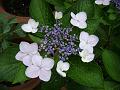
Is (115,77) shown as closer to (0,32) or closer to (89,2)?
(89,2)

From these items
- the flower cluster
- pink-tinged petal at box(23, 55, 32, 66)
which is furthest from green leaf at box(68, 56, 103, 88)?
pink-tinged petal at box(23, 55, 32, 66)

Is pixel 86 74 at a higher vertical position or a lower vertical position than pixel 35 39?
lower

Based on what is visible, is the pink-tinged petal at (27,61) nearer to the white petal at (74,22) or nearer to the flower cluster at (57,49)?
the flower cluster at (57,49)

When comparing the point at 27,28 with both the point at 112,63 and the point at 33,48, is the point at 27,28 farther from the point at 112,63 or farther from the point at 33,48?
the point at 112,63

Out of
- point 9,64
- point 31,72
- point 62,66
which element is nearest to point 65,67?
point 62,66

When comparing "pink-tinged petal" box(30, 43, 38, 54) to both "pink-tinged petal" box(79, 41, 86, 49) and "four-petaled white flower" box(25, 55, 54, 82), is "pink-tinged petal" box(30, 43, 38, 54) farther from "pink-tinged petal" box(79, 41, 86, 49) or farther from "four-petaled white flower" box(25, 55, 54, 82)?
"pink-tinged petal" box(79, 41, 86, 49)

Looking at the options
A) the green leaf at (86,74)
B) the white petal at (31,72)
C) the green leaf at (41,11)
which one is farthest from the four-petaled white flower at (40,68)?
the green leaf at (41,11)

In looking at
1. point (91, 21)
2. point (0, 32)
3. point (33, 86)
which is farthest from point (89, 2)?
point (33, 86)

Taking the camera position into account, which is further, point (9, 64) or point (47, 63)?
point (9, 64)
